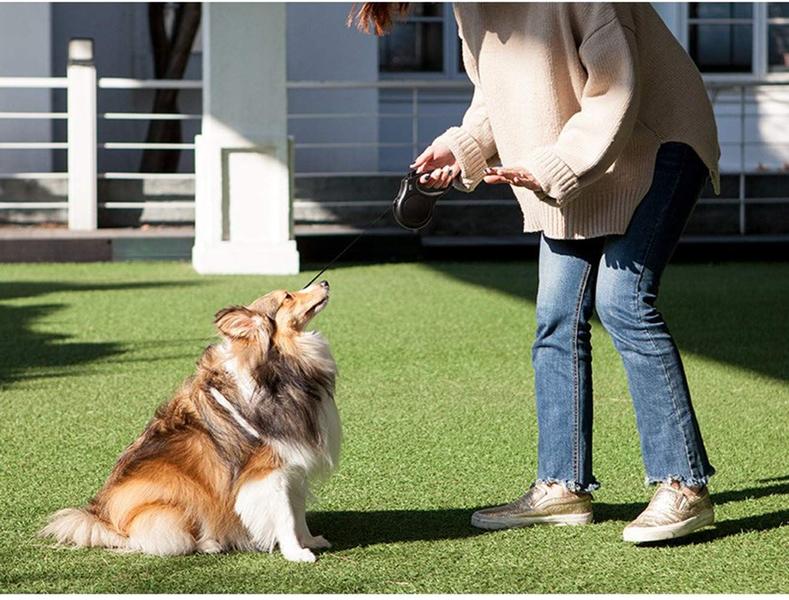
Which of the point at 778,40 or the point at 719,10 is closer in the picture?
the point at 719,10

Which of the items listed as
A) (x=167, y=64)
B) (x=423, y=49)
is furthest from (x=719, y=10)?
(x=167, y=64)

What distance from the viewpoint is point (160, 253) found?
42.3ft

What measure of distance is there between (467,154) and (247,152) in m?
7.74

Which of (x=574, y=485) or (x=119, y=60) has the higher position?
(x=119, y=60)

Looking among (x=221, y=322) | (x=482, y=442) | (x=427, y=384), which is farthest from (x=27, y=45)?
(x=221, y=322)

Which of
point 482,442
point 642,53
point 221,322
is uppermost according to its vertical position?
point 642,53

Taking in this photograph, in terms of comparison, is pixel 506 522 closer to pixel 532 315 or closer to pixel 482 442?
pixel 482 442

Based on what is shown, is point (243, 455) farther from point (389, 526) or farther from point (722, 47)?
point (722, 47)

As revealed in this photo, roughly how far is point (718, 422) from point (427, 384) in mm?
1574

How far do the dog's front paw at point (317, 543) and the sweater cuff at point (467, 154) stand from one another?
1213mm

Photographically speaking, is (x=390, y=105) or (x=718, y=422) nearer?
(x=718, y=422)

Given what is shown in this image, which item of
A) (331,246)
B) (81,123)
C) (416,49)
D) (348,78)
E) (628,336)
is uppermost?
(416,49)

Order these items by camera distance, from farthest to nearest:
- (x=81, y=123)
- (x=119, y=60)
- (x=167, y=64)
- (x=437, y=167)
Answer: (x=119, y=60)
(x=167, y=64)
(x=81, y=123)
(x=437, y=167)

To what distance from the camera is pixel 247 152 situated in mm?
12039
